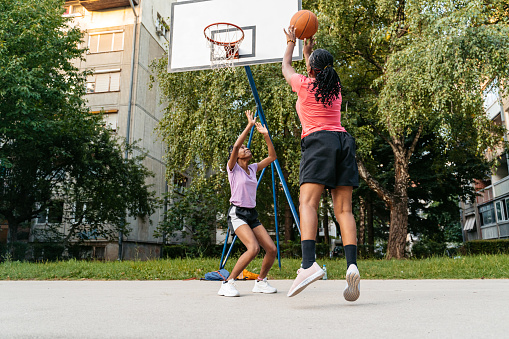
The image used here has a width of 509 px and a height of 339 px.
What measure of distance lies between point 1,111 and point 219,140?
756 cm

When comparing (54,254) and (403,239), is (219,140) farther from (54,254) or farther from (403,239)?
(54,254)

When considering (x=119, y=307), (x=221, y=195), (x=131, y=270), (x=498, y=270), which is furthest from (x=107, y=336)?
(x=221, y=195)

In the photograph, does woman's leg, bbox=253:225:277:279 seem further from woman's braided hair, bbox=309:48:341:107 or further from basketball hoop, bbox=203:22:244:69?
basketball hoop, bbox=203:22:244:69

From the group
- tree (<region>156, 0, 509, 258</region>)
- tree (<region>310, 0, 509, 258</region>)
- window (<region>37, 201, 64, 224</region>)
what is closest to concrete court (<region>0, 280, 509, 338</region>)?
tree (<region>310, 0, 509, 258</region>)

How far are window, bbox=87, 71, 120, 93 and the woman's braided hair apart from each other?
23.2 m

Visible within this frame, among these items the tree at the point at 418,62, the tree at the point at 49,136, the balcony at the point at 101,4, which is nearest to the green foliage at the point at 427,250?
the tree at the point at 418,62

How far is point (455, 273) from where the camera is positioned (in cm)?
713

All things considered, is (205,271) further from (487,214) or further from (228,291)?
(487,214)

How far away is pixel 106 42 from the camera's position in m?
25.7

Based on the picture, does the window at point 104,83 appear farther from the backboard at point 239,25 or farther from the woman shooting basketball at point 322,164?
the woman shooting basketball at point 322,164

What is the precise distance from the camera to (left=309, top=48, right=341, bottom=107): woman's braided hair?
372 centimetres

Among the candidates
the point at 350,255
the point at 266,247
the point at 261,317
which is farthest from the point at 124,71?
the point at 261,317

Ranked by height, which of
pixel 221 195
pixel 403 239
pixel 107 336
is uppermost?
pixel 221 195

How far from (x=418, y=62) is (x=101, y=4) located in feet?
69.8
